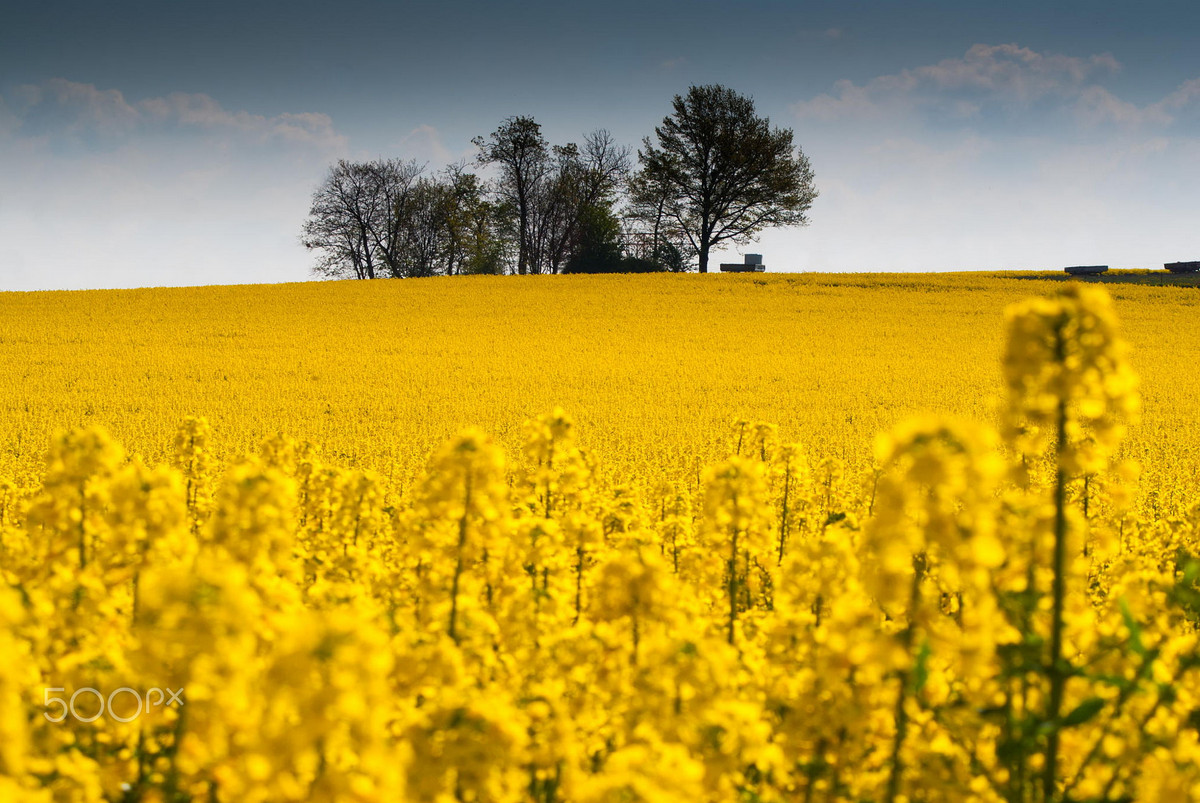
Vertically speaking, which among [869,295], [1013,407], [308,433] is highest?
[869,295]

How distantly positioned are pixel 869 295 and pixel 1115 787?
3286cm

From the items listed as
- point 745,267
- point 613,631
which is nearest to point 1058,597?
point 613,631

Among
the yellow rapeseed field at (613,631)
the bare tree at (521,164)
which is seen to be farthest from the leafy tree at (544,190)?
the yellow rapeseed field at (613,631)

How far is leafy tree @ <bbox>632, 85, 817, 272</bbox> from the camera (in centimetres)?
4634

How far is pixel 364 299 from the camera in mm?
31891

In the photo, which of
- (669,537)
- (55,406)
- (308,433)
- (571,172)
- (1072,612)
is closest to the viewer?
(1072,612)

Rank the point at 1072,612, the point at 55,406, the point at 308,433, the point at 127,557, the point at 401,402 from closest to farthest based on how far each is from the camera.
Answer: the point at 1072,612 < the point at 127,557 < the point at 308,433 < the point at 55,406 < the point at 401,402

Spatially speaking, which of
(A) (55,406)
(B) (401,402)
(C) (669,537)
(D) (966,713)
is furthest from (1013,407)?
(A) (55,406)

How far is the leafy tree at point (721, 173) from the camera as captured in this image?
46344 mm

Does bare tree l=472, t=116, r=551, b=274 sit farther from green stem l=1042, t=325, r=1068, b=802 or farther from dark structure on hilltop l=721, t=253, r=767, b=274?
green stem l=1042, t=325, r=1068, b=802

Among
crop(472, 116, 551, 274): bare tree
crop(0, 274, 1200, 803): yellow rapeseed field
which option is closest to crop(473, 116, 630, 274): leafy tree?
crop(472, 116, 551, 274): bare tree

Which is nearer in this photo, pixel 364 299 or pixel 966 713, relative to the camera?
pixel 966 713

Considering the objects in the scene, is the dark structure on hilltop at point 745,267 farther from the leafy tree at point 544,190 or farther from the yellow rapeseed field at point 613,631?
the yellow rapeseed field at point 613,631

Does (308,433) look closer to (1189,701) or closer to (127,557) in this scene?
(127,557)
